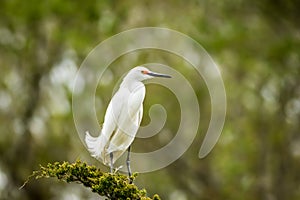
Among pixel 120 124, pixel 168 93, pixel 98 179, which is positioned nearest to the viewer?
pixel 98 179

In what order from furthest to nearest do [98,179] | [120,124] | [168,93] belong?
1. [168,93]
2. [120,124]
3. [98,179]

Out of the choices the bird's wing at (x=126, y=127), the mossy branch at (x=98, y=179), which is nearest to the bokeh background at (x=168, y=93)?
the bird's wing at (x=126, y=127)

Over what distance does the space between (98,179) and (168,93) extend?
8871 mm

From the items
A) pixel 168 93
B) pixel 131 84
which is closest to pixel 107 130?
pixel 131 84

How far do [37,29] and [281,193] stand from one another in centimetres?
455

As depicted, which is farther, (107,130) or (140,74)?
(107,130)

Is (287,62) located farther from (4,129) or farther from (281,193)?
(4,129)

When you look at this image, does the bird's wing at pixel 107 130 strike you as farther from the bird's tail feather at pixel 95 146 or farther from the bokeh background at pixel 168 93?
the bokeh background at pixel 168 93

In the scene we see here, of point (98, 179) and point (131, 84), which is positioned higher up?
point (131, 84)

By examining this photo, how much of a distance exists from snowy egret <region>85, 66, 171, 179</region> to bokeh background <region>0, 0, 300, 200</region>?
710cm

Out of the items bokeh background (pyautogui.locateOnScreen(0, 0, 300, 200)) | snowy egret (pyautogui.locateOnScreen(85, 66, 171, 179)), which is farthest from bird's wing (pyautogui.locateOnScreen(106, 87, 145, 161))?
bokeh background (pyautogui.locateOnScreen(0, 0, 300, 200))

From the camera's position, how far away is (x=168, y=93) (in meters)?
11.6

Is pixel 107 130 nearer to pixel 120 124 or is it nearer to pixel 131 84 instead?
pixel 120 124

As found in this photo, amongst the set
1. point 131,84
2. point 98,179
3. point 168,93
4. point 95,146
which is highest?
point 168,93
